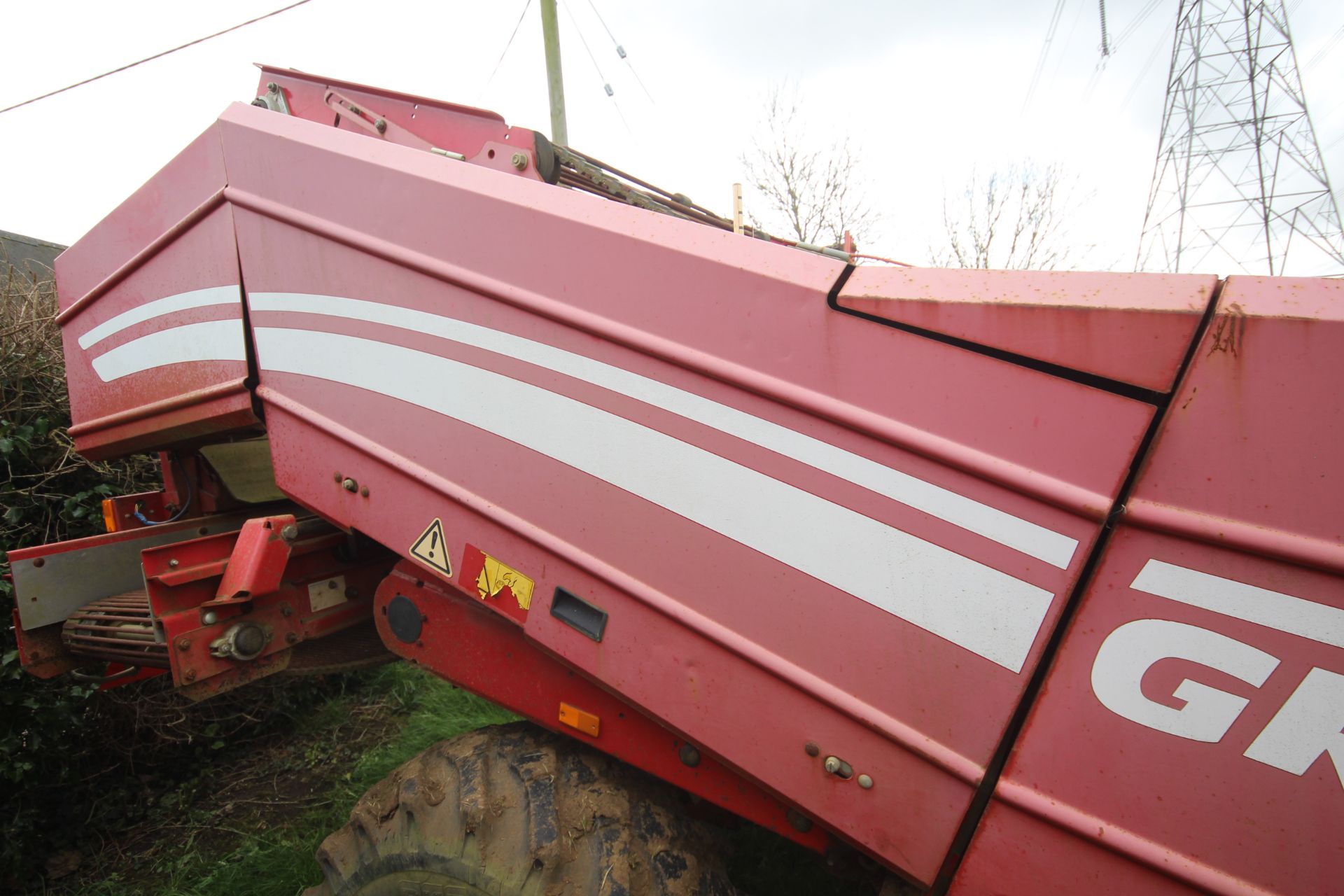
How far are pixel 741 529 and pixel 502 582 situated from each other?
1.96 ft

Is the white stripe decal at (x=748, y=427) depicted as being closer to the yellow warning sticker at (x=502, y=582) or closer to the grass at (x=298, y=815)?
the yellow warning sticker at (x=502, y=582)

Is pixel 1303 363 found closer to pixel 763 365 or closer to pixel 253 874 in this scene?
pixel 763 365

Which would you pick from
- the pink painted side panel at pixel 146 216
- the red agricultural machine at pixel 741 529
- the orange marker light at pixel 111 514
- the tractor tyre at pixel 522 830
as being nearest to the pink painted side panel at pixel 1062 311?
the red agricultural machine at pixel 741 529

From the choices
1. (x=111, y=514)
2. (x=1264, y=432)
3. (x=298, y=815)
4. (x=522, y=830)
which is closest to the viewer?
(x=1264, y=432)

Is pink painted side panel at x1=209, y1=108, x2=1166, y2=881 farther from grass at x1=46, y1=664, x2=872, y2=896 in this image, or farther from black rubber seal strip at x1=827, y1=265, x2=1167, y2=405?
grass at x1=46, y1=664, x2=872, y2=896

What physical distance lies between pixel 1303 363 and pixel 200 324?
8.02 feet

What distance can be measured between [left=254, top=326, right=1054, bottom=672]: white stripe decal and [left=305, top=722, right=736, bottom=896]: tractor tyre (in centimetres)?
70

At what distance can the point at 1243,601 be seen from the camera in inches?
41.6

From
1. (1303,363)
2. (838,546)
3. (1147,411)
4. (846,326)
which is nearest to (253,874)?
(838,546)

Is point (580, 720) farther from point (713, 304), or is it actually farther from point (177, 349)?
point (177, 349)

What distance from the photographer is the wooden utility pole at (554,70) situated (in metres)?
8.06

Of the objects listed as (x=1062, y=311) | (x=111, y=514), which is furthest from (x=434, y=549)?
(x=111, y=514)

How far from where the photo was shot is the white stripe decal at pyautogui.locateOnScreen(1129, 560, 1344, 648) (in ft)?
3.34

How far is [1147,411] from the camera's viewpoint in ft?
3.67
